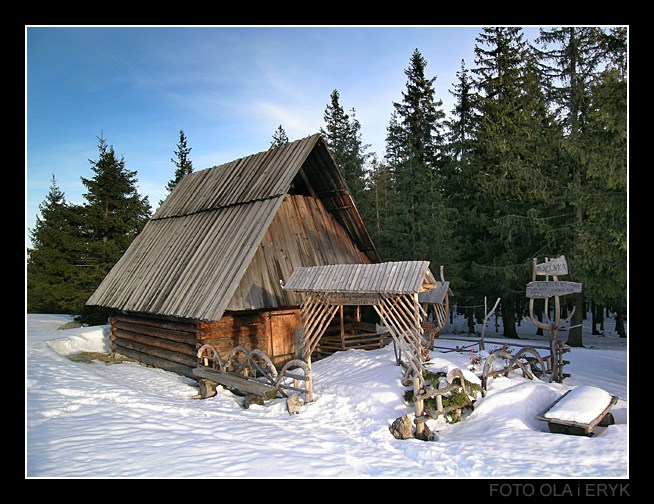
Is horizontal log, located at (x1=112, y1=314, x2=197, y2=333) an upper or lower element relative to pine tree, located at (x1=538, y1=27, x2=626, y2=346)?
lower

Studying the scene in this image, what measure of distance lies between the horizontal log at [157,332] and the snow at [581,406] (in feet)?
34.1

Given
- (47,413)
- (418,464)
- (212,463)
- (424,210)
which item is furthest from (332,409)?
(424,210)

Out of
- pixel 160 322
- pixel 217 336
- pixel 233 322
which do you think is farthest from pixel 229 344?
pixel 160 322

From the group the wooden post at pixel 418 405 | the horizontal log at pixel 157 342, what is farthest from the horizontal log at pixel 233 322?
the wooden post at pixel 418 405

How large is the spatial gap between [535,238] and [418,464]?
21354 mm

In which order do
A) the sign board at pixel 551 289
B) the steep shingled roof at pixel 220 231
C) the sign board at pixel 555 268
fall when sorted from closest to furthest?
the sign board at pixel 555 268
the sign board at pixel 551 289
the steep shingled roof at pixel 220 231

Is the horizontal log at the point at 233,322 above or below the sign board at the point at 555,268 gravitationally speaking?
below

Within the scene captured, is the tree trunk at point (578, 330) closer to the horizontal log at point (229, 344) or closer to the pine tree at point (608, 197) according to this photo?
the pine tree at point (608, 197)

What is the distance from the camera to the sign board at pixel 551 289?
1112cm

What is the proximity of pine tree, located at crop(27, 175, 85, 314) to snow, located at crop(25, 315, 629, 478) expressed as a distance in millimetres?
16900

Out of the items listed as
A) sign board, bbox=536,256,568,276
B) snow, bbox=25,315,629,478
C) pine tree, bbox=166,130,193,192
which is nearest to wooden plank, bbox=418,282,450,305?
snow, bbox=25,315,629,478

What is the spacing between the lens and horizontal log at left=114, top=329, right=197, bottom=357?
13883 millimetres

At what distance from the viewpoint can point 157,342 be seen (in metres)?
15.5

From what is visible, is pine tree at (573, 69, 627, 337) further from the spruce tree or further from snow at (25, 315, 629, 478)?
the spruce tree
